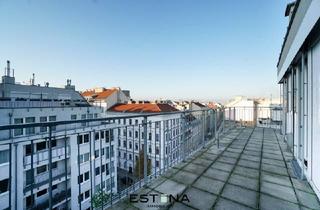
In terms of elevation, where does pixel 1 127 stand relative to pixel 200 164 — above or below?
above

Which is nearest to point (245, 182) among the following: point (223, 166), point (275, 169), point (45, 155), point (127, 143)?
point (223, 166)

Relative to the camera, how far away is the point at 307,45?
3.21 meters

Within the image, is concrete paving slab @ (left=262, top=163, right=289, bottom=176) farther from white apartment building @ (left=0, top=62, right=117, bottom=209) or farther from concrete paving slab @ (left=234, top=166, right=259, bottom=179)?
white apartment building @ (left=0, top=62, right=117, bottom=209)

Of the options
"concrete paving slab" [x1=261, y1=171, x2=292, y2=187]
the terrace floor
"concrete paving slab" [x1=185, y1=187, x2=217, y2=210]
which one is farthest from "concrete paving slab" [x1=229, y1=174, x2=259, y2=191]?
"concrete paving slab" [x1=185, y1=187, x2=217, y2=210]

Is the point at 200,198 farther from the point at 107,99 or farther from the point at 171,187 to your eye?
the point at 107,99

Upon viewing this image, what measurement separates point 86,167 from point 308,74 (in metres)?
15.7

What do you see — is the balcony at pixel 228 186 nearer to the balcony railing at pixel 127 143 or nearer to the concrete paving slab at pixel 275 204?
the concrete paving slab at pixel 275 204

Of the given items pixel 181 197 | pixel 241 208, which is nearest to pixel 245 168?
pixel 241 208

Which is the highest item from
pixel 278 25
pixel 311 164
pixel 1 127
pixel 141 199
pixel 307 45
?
pixel 278 25

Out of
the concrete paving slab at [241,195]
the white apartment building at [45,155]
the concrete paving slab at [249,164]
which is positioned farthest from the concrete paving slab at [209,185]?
the white apartment building at [45,155]

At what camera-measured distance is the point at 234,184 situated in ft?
10.1

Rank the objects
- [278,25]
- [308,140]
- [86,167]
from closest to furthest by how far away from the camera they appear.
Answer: [308,140], [278,25], [86,167]

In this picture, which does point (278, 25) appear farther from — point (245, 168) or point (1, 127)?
point (1, 127)

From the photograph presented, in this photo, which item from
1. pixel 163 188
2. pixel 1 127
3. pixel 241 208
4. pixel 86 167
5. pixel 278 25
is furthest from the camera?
pixel 86 167
